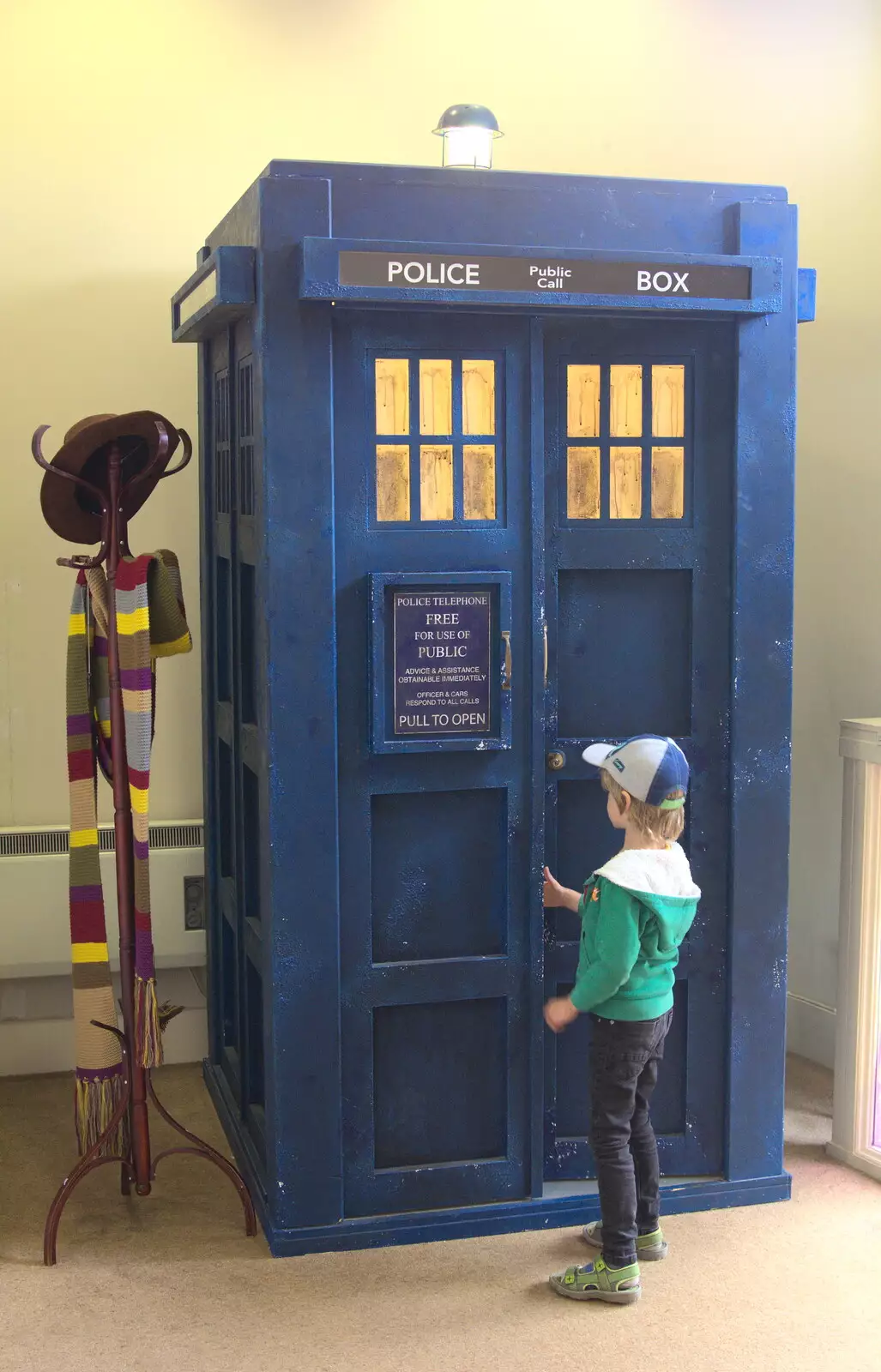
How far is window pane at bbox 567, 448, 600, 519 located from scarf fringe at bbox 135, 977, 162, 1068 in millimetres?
1406

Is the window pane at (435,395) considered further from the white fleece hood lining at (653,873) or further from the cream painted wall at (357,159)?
the cream painted wall at (357,159)

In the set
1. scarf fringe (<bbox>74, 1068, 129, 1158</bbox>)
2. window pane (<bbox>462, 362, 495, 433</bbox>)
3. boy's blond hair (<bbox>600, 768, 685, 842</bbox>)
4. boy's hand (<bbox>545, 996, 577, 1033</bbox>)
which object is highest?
window pane (<bbox>462, 362, 495, 433</bbox>)

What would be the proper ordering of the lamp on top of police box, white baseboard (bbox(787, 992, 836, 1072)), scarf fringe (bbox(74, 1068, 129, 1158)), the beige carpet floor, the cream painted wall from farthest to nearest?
1. white baseboard (bbox(787, 992, 836, 1072))
2. the cream painted wall
3. the lamp on top of police box
4. scarf fringe (bbox(74, 1068, 129, 1158))
5. the beige carpet floor

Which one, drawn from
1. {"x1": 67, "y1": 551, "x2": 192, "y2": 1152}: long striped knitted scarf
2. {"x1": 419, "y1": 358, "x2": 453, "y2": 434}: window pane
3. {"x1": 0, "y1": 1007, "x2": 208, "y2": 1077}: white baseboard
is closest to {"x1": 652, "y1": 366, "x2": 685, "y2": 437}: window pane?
{"x1": 419, "y1": 358, "x2": 453, "y2": 434}: window pane

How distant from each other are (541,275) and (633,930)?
133 centimetres

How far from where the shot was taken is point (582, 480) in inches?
122

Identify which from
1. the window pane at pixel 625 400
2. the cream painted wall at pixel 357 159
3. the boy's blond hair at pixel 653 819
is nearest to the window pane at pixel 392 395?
the window pane at pixel 625 400

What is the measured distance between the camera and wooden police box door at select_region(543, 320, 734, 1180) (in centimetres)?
310

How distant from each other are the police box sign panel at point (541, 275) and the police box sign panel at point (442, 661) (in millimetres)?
631

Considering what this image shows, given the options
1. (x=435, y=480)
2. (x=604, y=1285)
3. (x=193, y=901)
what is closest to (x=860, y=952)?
(x=604, y=1285)

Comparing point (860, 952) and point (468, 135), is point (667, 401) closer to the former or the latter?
point (468, 135)

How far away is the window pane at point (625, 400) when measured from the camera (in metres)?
3.10

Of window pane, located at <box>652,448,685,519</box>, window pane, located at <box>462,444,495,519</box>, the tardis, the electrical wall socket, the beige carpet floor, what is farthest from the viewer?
the electrical wall socket

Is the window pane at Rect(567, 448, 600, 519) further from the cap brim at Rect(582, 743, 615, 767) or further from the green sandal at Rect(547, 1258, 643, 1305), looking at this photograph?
the green sandal at Rect(547, 1258, 643, 1305)
